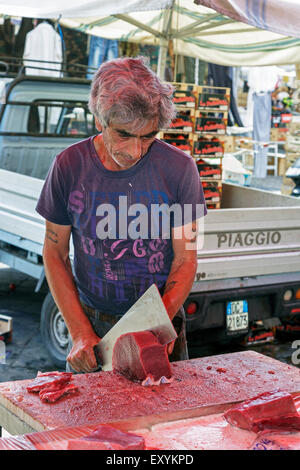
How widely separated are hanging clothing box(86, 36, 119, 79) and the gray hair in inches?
470

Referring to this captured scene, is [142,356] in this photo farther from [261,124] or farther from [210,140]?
[261,124]

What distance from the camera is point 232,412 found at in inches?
93.7

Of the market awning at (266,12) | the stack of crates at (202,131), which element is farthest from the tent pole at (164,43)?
the market awning at (266,12)

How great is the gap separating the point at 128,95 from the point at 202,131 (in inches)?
Result: 165

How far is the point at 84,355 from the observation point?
3.00 metres

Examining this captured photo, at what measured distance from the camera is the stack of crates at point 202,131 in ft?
22.0

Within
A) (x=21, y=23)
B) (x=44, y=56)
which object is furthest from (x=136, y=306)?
(x=21, y=23)

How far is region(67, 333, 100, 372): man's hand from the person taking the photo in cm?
300

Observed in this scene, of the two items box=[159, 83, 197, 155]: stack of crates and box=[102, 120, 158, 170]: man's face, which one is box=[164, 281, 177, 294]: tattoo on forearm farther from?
box=[159, 83, 197, 155]: stack of crates

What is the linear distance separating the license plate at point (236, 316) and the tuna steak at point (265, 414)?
304cm

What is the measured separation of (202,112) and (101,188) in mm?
4057

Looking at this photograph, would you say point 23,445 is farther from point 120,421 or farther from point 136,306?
point 136,306

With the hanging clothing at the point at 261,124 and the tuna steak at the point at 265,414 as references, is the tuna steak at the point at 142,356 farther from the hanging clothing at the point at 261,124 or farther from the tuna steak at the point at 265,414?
the hanging clothing at the point at 261,124

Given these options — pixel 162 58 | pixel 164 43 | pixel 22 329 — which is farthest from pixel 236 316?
pixel 164 43
